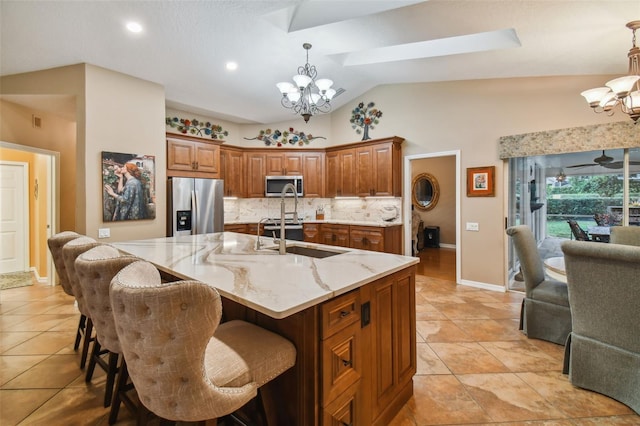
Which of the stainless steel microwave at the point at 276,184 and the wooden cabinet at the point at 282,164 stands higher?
the wooden cabinet at the point at 282,164

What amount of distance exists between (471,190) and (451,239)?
392 cm

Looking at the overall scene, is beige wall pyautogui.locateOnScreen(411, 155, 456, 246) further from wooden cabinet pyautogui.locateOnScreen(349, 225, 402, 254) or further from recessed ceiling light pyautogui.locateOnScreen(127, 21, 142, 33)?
recessed ceiling light pyautogui.locateOnScreen(127, 21, 142, 33)

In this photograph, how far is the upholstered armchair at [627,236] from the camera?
9.23 feet

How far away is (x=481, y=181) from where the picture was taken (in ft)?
14.4

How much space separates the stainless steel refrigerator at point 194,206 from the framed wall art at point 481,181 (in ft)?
13.3

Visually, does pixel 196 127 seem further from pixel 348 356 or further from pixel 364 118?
pixel 348 356

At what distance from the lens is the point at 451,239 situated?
8055 millimetres

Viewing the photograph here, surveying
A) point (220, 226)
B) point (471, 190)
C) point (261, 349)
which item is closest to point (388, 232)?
point (471, 190)

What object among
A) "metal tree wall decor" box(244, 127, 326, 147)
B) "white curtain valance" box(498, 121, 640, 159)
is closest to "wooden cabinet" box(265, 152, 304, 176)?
"metal tree wall decor" box(244, 127, 326, 147)

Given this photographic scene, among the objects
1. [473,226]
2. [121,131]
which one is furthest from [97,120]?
[473,226]

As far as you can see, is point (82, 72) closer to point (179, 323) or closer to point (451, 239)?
point (179, 323)

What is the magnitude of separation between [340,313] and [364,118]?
5.11 m

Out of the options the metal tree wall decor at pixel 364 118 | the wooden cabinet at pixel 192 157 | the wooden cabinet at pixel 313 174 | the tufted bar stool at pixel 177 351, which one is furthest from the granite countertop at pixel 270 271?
the metal tree wall decor at pixel 364 118

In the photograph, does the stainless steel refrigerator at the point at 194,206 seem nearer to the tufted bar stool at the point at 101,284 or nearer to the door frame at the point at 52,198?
the door frame at the point at 52,198
